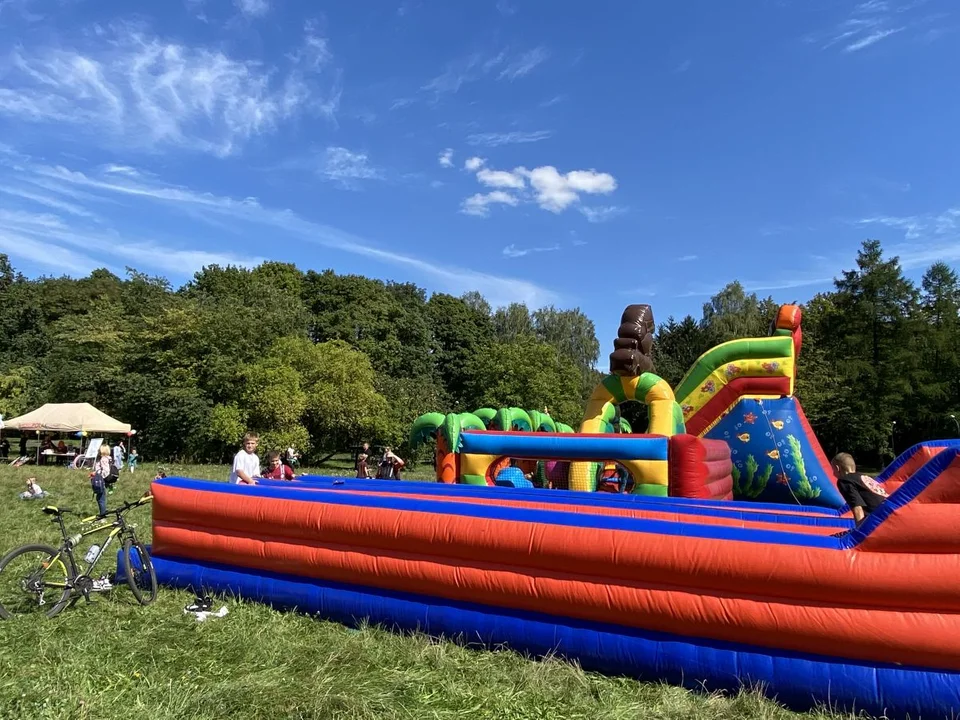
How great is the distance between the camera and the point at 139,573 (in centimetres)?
552

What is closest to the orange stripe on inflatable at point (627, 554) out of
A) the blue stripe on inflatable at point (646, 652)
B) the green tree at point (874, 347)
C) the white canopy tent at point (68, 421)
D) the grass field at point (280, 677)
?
the blue stripe on inflatable at point (646, 652)

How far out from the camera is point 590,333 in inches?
1843

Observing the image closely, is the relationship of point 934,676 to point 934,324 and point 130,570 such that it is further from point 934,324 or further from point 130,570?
point 934,324

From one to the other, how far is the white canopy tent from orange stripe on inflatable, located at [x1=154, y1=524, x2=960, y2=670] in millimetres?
19558

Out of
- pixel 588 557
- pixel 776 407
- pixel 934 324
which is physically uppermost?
pixel 934 324

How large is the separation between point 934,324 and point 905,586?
34.2 meters

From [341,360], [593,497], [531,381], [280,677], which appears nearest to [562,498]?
[593,497]

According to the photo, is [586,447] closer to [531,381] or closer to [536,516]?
[536,516]

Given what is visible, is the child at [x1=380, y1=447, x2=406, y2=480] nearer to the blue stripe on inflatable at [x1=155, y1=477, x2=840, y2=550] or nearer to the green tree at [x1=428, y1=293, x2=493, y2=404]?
the blue stripe on inflatable at [x1=155, y1=477, x2=840, y2=550]

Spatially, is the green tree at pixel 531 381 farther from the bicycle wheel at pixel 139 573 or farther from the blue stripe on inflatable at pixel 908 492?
the blue stripe on inflatable at pixel 908 492

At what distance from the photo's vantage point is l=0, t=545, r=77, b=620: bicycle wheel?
4.98 m

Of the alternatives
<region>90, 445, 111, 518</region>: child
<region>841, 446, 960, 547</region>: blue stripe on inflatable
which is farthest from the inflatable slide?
<region>90, 445, 111, 518</region>: child

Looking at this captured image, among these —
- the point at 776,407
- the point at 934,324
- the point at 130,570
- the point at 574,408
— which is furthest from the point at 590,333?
the point at 130,570

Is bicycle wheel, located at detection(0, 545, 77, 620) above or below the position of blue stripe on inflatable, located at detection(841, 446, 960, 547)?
below
